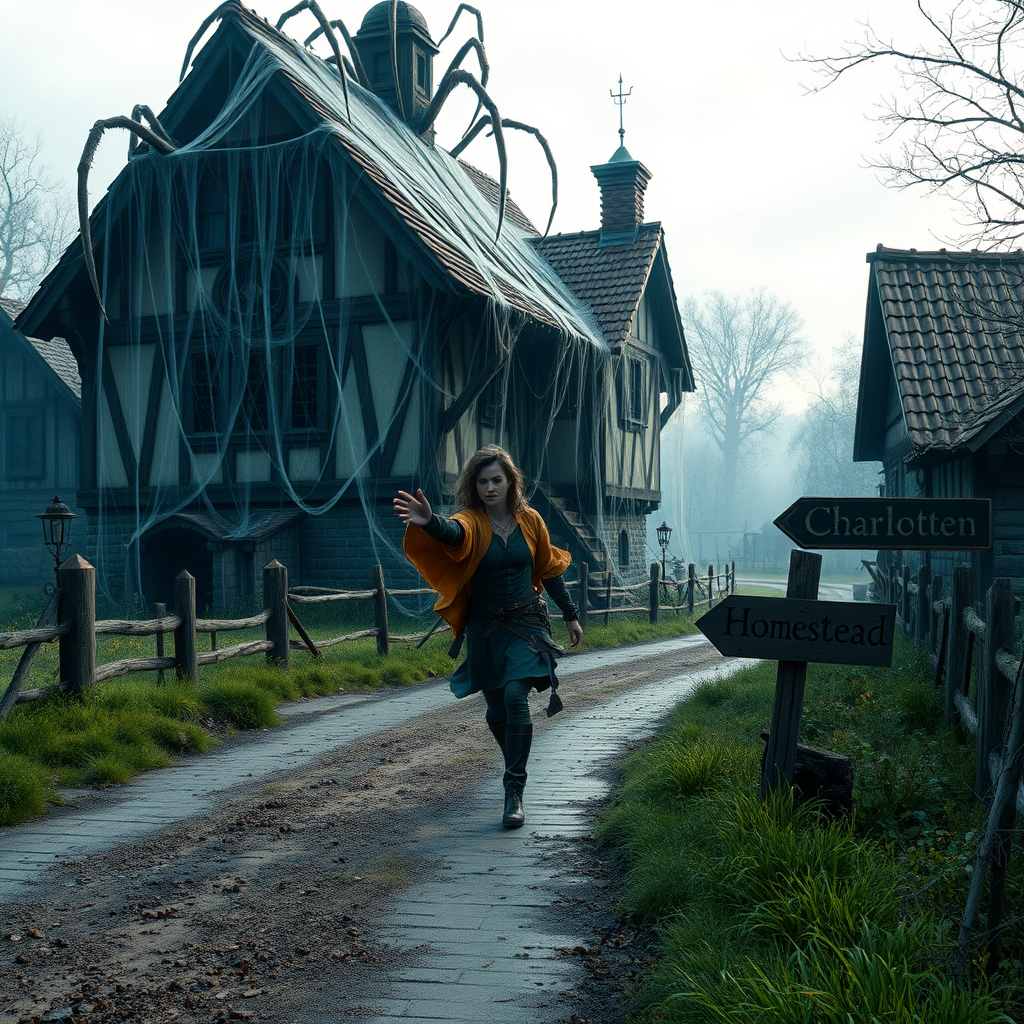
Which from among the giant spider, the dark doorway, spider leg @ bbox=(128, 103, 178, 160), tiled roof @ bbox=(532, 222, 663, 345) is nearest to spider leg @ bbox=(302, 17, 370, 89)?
the giant spider

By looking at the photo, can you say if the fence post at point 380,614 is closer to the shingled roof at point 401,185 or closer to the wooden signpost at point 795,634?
the shingled roof at point 401,185

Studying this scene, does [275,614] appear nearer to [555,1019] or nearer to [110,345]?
[555,1019]

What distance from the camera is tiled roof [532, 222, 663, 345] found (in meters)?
22.9

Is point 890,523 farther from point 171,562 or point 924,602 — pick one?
point 171,562

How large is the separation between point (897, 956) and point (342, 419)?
14.8 metres

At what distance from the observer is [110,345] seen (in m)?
18.9

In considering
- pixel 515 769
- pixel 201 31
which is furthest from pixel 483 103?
pixel 515 769

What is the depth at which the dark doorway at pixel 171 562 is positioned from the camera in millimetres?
18453

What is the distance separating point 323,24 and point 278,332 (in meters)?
4.62

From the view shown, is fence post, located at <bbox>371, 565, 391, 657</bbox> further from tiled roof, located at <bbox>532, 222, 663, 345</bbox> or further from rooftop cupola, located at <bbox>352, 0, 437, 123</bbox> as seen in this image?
rooftop cupola, located at <bbox>352, 0, 437, 123</bbox>

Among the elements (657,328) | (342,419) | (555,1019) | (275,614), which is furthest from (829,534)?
(657,328)

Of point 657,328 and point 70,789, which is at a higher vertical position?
point 657,328

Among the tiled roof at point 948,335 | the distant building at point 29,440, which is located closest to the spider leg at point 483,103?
the tiled roof at point 948,335

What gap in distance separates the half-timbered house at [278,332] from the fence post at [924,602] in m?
7.27
